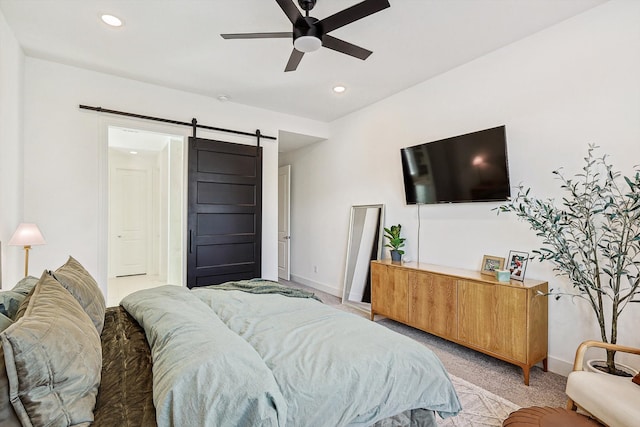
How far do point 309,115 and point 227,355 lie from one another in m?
4.30

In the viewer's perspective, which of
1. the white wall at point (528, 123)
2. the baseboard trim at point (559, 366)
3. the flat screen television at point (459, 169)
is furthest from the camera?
the flat screen television at point (459, 169)

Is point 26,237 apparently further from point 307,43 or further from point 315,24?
point 315,24

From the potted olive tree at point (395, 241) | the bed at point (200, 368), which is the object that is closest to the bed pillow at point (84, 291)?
the bed at point (200, 368)

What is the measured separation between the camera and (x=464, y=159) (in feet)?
10.4

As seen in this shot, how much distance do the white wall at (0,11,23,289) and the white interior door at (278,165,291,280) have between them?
3842 millimetres

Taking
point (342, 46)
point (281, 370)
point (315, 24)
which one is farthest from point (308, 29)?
point (281, 370)

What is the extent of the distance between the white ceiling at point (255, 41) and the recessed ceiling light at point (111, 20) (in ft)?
0.14

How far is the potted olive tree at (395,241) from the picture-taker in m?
3.81

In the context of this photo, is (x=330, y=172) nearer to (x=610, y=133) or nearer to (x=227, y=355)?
(x=610, y=133)

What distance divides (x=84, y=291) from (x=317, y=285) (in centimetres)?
406

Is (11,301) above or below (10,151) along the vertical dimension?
below

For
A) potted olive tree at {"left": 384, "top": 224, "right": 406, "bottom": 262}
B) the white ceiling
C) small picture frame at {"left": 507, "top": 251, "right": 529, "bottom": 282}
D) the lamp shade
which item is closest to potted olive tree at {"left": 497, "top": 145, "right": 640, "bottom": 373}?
small picture frame at {"left": 507, "top": 251, "right": 529, "bottom": 282}

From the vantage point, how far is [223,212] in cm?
417

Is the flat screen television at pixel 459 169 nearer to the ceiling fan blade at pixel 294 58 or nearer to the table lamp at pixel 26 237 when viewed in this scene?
the ceiling fan blade at pixel 294 58
